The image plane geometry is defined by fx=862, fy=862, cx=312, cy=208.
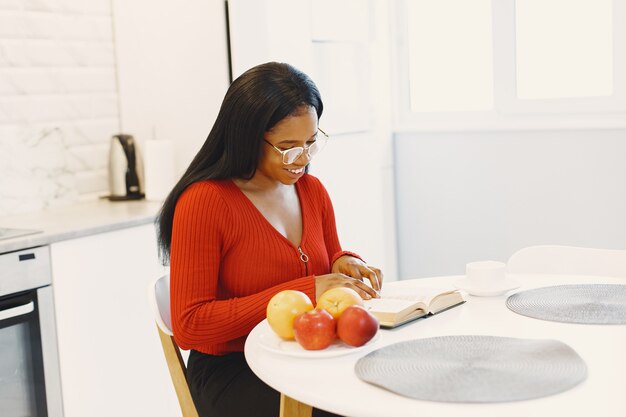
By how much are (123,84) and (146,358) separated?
116 cm

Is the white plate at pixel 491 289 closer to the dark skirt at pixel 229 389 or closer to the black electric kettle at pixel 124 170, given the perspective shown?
the dark skirt at pixel 229 389

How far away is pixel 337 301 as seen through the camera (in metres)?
1.62

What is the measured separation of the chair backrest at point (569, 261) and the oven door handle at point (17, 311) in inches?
54.2

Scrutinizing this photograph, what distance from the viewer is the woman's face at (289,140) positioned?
1975 millimetres

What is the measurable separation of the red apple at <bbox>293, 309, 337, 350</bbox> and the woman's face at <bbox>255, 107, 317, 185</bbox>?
1.72ft

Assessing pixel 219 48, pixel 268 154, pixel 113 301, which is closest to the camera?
pixel 268 154

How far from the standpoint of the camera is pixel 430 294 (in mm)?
1835

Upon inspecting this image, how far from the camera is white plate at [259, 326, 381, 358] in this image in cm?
152

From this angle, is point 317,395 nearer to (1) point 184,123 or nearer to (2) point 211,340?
(2) point 211,340

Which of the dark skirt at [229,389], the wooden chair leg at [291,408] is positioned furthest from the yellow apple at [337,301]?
the dark skirt at [229,389]

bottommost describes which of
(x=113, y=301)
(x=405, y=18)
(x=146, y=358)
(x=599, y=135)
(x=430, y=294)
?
(x=146, y=358)

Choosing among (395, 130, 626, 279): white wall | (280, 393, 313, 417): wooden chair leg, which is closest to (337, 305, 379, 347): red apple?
(280, 393, 313, 417): wooden chair leg

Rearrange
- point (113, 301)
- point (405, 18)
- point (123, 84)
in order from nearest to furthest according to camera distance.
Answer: point (113, 301), point (123, 84), point (405, 18)

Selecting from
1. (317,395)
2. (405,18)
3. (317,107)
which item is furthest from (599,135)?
(317,395)
